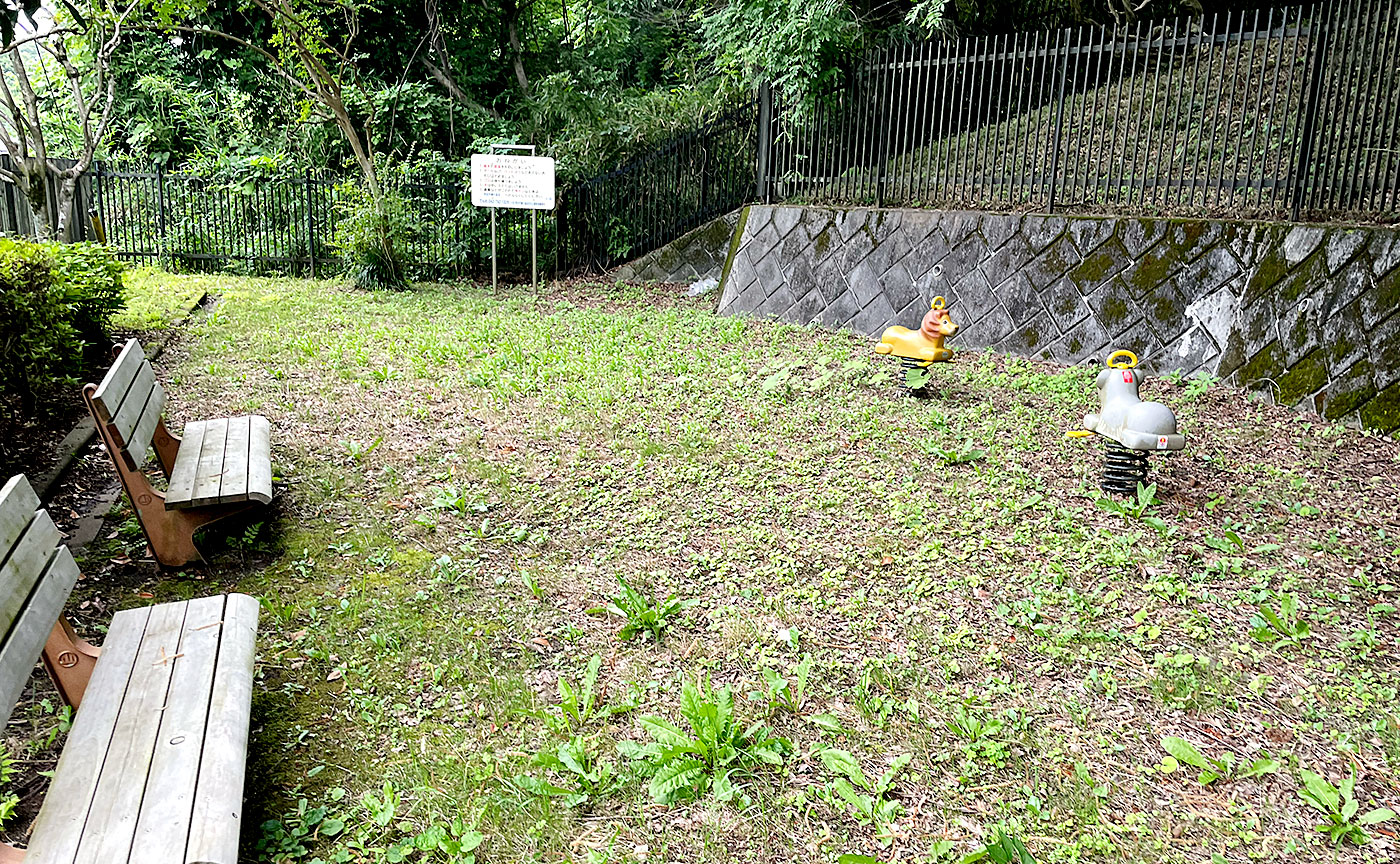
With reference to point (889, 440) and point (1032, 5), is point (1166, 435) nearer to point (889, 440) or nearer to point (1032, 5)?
point (889, 440)

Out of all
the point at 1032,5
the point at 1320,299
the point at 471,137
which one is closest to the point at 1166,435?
the point at 1320,299

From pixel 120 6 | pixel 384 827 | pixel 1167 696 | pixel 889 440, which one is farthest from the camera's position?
pixel 120 6

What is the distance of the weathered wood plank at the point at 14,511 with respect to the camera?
2.14 m

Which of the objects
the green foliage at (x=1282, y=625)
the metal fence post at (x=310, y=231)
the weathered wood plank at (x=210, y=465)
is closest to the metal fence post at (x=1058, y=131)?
the green foliage at (x=1282, y=625)

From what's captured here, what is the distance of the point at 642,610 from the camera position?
354cm

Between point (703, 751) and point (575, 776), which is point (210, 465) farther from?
point (703, 751)

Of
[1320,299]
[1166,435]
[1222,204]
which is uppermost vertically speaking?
[1222,204]

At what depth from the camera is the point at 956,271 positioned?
26.0 ft

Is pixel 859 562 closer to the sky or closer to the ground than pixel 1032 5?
closer to the ground

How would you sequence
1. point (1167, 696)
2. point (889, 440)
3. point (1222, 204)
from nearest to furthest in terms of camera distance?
1. point (1167, 696)
2. point (889, 440)
3. point (1222, 204)

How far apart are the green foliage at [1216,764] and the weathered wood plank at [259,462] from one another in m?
3.49

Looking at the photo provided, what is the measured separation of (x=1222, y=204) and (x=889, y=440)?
389 centimetres

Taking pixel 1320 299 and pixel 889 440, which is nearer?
pixel 889 440

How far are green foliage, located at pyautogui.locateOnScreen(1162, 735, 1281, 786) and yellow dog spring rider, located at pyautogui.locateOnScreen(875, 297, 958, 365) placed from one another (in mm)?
3282
